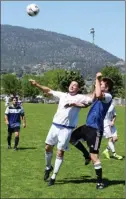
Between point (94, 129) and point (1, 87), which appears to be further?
point (1, 87)

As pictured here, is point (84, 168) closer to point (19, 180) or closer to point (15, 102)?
point (19, 180)

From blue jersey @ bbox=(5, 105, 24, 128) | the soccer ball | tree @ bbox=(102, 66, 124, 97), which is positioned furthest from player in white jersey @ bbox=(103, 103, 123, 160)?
tree @ bbox=(102, 66, 124, 97)

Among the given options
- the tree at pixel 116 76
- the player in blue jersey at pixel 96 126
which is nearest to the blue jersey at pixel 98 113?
the player in blue jersey at pixel 96 126

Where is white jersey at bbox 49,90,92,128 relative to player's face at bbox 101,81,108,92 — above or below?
below

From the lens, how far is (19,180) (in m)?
10.4

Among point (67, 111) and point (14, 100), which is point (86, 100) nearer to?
point (67, 111)

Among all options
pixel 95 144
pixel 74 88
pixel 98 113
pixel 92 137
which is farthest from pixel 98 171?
pixel 74 88

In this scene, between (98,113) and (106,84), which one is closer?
(106,84)

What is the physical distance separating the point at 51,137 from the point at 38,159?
4.31 meters

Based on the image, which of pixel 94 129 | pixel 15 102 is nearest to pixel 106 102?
pixel 94 129

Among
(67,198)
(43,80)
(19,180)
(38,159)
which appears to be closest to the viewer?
(67,198)

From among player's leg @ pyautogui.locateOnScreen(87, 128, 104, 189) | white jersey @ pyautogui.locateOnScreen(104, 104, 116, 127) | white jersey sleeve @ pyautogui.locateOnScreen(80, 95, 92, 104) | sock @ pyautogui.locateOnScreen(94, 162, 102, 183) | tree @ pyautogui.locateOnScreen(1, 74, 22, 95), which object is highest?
tree @ pyautogui.locateOnScreen(1, 74, 22, 95)

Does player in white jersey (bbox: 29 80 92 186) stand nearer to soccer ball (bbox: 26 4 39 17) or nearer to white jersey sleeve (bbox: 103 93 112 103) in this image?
white jersey sleeve (bbox: 103 93 112 103)

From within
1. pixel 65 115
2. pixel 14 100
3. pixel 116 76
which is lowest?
pixel 65 115
